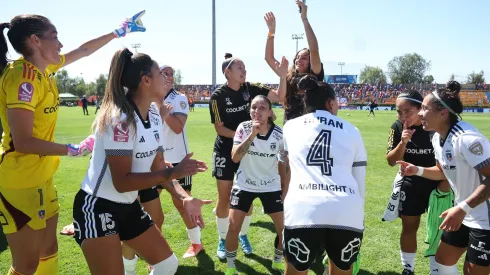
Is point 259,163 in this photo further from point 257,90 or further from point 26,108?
point 26,108

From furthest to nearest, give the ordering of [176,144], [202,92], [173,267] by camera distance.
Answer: [202,92]
[176,144]
[173,267]

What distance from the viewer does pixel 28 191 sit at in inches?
129

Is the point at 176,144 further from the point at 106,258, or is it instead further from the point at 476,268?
the point at 476,268

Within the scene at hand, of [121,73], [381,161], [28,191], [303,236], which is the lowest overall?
[381,161]

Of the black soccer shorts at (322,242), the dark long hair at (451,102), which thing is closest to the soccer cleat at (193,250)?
the black soccer shorts at (322,242)

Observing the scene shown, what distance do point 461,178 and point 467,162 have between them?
0.61ft

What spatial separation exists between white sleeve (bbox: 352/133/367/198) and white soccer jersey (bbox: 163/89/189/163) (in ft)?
9.30

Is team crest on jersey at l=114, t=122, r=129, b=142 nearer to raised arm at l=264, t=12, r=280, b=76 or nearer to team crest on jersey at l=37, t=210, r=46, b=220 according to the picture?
team crest on jersey at l=37, t=210, r=46, b=220

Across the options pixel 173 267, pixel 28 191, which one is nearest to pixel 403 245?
pixel 173 267

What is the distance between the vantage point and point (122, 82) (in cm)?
300

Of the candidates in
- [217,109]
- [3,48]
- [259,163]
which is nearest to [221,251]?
[259,163]

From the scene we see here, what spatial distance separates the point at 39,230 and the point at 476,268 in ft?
12.2

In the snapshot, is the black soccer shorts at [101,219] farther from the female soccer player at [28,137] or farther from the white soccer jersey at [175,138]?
the white soccer jersey at [175,138]

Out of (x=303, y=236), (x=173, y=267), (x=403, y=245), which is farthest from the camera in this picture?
(x=403, y=245)
